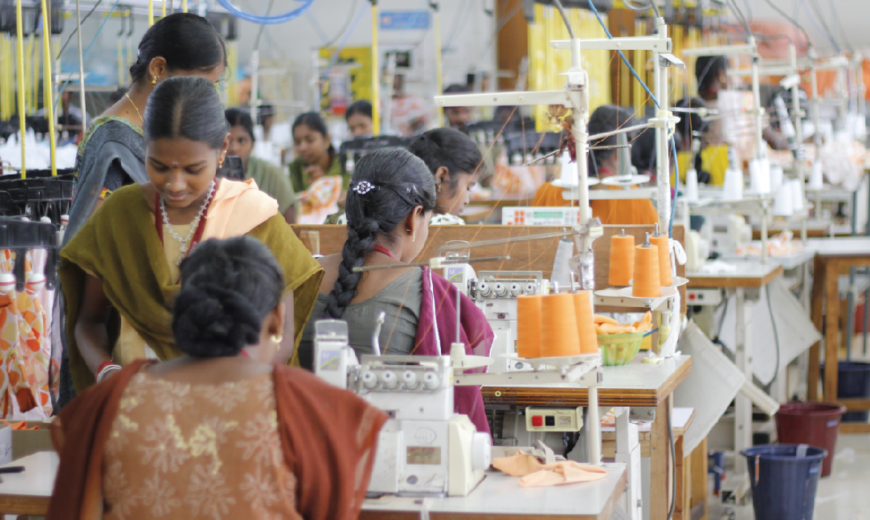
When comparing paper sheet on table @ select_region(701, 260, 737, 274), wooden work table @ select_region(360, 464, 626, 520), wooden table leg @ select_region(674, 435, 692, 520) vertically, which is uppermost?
paper sheet on table @ select_region(701, 260, 737, 274)

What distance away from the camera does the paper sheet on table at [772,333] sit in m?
4.82

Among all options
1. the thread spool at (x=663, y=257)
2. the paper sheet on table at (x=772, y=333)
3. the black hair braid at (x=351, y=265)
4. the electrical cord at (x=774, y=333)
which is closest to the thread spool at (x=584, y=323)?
the black hair braid at (x=351, y=265)

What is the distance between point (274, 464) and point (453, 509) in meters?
0.39

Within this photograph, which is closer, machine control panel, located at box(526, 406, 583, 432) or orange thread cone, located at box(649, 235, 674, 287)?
machine control panel, located at box(526, 406, 583, 432)

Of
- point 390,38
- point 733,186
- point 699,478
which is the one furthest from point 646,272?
point 390,38

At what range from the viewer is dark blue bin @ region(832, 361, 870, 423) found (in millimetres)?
5148

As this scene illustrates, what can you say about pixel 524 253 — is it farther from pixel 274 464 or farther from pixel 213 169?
pixel 274 464

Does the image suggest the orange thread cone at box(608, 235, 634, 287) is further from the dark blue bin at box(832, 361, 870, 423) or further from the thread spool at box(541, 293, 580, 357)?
the dark blue bin at box(832, 361, 870, 423)

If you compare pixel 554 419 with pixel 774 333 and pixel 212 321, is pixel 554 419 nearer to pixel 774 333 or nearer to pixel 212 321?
pixel 212 321

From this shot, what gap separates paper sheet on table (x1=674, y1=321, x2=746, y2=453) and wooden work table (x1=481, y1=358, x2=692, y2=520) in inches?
27.4

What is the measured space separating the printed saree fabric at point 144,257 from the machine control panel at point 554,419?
2.58 ft

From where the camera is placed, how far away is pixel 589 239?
1915 mm

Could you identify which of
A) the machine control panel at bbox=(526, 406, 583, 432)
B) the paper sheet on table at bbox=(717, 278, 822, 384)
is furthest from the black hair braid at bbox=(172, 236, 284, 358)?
the paper sheet on table at bbox=(717, 278, 822, 384)

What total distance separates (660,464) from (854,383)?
302 cm
